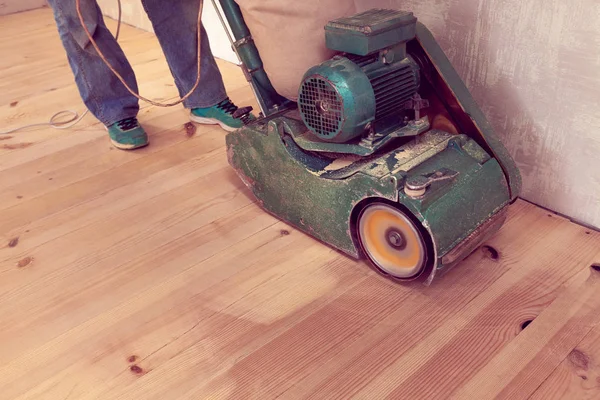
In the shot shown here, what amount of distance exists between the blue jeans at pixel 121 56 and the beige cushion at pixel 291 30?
51 centimetres

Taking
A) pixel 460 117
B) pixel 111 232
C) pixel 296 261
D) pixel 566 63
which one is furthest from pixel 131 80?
pixel 566 63

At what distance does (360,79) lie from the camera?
41.6 inches

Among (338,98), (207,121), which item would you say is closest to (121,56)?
(207,121)

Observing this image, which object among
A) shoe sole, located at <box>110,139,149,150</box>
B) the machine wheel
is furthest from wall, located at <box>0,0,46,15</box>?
the machine wheel

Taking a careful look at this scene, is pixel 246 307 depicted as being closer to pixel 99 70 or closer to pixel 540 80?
pixel 540 80

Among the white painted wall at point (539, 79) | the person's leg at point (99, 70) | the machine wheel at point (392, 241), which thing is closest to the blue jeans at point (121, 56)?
the person's leg at point (99, 70)

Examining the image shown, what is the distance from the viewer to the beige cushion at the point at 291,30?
1.13 meters

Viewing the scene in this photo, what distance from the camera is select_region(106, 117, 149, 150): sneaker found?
5.53 ft

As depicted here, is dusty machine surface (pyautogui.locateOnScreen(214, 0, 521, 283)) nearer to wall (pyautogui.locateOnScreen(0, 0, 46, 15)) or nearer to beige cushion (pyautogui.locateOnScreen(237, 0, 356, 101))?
beige cushion (pyautogui.locateOnScreen(237, 0, 356, 101))

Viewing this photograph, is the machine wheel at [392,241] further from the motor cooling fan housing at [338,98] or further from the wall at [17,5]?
the wall at [17,5]

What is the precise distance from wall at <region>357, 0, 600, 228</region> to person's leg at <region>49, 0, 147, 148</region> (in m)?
0.83

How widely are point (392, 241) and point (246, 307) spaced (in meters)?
0.30

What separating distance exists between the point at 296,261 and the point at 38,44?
6.60 ft

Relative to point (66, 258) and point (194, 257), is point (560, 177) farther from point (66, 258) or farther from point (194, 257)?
point (66, 258)
